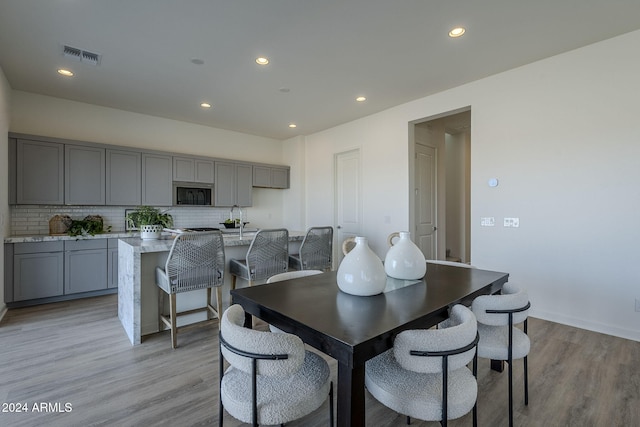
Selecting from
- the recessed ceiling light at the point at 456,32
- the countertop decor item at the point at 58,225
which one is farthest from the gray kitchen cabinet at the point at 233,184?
the recessed ceiling light at the point at 456,32

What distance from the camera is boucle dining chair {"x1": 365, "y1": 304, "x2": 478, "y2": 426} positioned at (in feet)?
3.89

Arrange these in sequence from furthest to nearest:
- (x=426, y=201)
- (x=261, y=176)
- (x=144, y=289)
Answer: (x=261, y=176)
(x=426, y=201)
(x=144, y=289)

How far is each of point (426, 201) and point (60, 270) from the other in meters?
5.54

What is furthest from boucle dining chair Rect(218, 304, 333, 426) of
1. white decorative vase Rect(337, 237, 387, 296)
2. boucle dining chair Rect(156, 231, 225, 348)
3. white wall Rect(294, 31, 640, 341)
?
white wall Rect(294, 31, 640, 341)

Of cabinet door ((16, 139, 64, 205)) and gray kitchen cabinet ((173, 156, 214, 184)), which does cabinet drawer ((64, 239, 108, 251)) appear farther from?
gray kitchen cabinet ((173, 156, 214, 184))

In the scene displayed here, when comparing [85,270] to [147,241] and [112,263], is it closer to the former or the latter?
[112,263]

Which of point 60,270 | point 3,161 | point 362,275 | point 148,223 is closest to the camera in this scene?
point 362,275

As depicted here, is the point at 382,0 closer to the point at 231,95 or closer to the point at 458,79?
the point at 458,79

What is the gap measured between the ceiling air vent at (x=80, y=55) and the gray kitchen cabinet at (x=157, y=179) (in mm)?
1817

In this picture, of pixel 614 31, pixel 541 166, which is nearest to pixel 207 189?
pixel 541 166

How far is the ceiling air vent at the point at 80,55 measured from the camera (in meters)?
3.08

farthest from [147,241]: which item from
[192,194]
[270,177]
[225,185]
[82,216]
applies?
[270,177]

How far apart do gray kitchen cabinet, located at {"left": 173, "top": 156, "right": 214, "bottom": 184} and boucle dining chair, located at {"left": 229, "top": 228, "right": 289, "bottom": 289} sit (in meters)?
2.68

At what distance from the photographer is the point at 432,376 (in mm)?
1428
